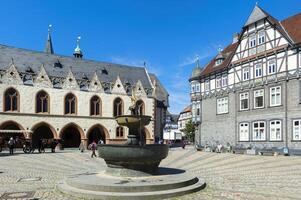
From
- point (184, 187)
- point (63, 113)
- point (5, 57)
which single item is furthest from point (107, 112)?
point (184, 187)

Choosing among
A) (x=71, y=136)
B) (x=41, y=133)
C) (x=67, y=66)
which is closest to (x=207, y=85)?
(x=71, y=136)

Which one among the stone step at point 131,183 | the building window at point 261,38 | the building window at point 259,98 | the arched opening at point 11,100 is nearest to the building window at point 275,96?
the building window at point 259,98

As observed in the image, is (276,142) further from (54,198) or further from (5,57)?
(5,57)

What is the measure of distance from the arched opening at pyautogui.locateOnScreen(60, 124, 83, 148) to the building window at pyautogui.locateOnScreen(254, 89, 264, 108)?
24.8 meters

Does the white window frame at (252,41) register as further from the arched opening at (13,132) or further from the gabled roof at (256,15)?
the arched opening at (13,132)

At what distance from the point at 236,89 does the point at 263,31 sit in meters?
7.08

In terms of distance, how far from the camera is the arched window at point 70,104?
45406mm

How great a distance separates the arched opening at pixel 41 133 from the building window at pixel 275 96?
28.5m

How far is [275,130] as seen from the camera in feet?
103

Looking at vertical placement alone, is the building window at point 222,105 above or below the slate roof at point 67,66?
below

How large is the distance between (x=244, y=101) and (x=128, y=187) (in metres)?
27.5

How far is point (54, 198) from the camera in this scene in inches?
410

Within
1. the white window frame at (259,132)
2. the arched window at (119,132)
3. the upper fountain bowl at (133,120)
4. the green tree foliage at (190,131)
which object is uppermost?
the upper fountain bowl at (133,120)

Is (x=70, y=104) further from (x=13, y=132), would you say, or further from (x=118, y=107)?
(x=13, y=132)
